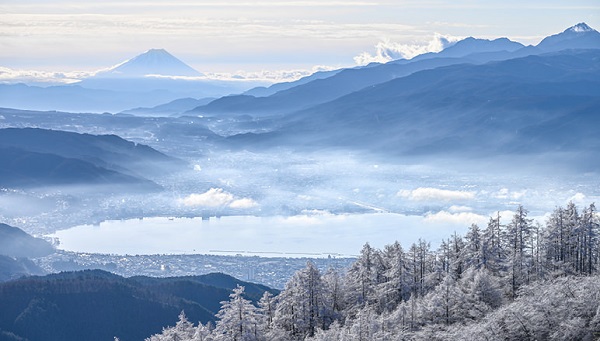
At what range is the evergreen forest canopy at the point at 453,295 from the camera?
39031mm

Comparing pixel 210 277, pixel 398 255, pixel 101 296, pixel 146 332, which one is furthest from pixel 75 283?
pixel 398 255

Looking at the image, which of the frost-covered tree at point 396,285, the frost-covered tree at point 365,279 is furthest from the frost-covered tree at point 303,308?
the frost-covered tree at point 396,285

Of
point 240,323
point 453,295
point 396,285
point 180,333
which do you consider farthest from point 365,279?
point 180,333

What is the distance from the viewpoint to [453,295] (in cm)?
4428

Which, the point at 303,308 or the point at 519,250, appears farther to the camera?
the point at 519,250

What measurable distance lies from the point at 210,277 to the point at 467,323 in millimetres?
79079

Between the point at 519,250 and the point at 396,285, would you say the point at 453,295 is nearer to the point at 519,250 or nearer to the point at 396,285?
the point at 396,285

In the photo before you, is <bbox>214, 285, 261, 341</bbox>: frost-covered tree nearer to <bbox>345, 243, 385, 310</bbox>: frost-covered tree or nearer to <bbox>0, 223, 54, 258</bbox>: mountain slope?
<bbox>345, 243, 385, 310</bbox>: frost-covered tree

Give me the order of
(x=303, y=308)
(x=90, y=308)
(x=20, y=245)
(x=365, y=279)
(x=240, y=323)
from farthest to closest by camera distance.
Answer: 1. (x=20, y=245)
2. (x=90, y=308)
3. (x=365, y=279)
4. (x=303, y=308)
5. (x=240, y=323)

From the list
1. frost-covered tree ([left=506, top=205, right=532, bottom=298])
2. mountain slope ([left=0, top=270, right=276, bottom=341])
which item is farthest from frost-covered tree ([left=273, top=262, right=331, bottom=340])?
mountain slope ([left=0, top=270, right=276, bottom=341])

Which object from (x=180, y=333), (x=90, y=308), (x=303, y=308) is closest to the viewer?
(x=180, y=333)

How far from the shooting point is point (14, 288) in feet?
322

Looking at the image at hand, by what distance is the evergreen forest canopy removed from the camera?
39031 millimetres

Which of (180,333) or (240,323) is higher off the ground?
(240,323)
